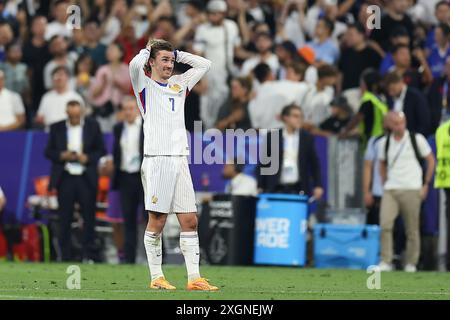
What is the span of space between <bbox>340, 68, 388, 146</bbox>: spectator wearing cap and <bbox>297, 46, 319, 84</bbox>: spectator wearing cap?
1.48 metres

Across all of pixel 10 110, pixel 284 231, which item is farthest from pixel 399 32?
pixel 10 110

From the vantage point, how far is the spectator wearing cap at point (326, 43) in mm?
25797

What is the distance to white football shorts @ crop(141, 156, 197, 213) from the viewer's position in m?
14.9

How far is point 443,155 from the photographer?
21.6 metres

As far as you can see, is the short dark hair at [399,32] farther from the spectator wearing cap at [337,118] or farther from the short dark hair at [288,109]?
the short dark hair at [288,109]

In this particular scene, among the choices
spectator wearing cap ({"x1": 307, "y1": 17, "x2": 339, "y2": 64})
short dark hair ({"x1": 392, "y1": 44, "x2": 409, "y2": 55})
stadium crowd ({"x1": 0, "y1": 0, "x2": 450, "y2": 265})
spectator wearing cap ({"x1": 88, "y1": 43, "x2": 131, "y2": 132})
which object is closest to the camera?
stadium crowd ({"x1": 0, "y1": 0, "x2": 450, "y2": 265})

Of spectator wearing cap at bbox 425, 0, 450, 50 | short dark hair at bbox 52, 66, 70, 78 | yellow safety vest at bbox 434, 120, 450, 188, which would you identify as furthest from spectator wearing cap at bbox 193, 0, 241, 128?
yellow safety vest at bbox 434, 120, 450, 188

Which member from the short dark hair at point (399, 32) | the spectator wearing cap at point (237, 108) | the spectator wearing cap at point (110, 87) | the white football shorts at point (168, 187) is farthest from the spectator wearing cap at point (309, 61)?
the white football shorts at point (168, 187)

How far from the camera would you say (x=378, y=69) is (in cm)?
2481

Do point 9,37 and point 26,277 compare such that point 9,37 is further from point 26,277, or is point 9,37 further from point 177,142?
point 177,142

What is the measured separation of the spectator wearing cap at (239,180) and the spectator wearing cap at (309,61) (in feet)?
8.40

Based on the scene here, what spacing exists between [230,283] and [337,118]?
8.04 metres

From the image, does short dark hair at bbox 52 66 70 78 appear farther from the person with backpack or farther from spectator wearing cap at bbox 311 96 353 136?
the person with backpack
